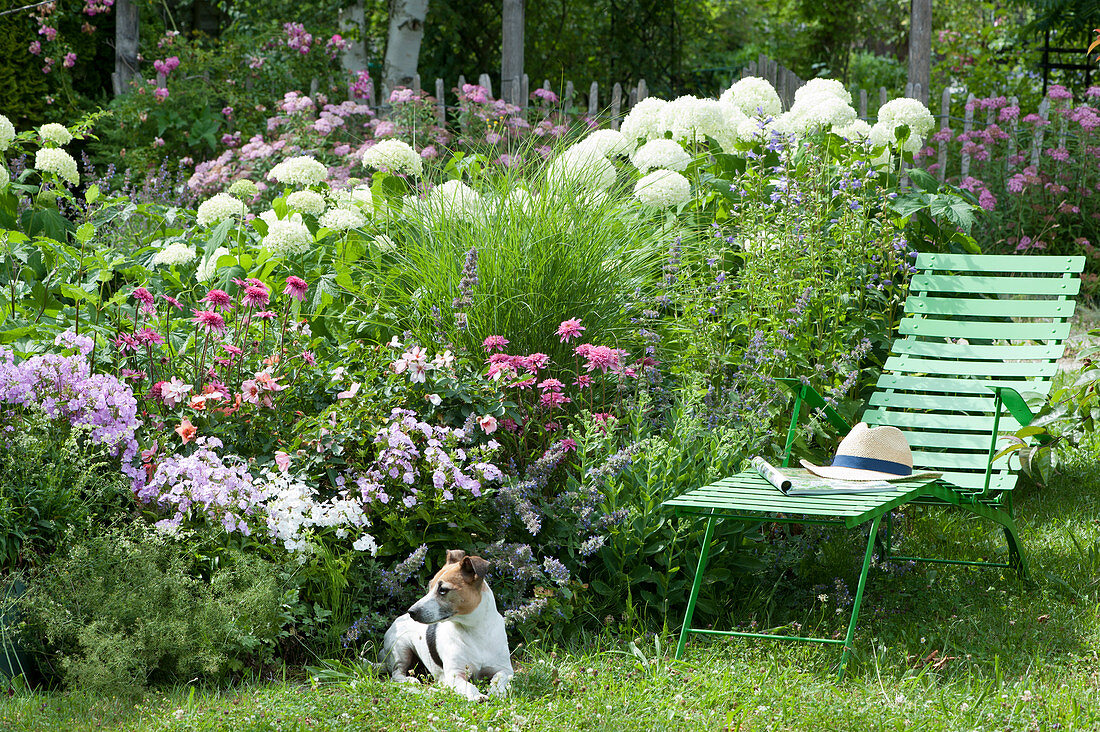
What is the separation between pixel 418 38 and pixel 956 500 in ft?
25.6

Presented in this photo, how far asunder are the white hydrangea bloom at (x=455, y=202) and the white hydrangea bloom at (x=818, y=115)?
162 centimetres

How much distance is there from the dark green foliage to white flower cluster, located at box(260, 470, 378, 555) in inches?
4.3

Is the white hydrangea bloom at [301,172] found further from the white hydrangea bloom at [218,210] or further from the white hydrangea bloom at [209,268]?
the white hydrangea bloom at [209,268]

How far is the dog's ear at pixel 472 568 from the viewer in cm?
267

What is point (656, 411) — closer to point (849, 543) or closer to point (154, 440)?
point (849, 543)

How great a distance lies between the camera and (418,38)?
31.9 ft

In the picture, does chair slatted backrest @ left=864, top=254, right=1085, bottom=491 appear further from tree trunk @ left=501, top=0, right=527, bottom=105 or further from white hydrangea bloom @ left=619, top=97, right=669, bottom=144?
tree trunk @ left=501, top=0, right=527, bottom=105

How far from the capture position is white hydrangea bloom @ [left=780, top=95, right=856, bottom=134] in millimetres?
4664

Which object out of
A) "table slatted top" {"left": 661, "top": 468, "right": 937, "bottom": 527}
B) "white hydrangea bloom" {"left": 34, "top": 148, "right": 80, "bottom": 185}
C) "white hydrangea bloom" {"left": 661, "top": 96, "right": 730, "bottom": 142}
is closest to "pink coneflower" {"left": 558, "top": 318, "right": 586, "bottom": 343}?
"table slatted top" {"left": 661, "top": 468, "right": 937, "bottom": 527}

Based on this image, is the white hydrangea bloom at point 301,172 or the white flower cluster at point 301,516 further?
the white hydrangea bloom at point 301,172

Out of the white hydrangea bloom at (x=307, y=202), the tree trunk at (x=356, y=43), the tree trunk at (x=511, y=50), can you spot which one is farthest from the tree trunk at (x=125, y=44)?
the white hydrangea bloom at (x=307, y=202)

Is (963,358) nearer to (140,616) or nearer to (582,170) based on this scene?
(582,170)

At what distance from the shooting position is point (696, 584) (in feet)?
9.75

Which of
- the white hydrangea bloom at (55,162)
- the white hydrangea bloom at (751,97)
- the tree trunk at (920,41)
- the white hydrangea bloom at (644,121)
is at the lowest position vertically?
A: the white hydrangea bloom at (55,162)
